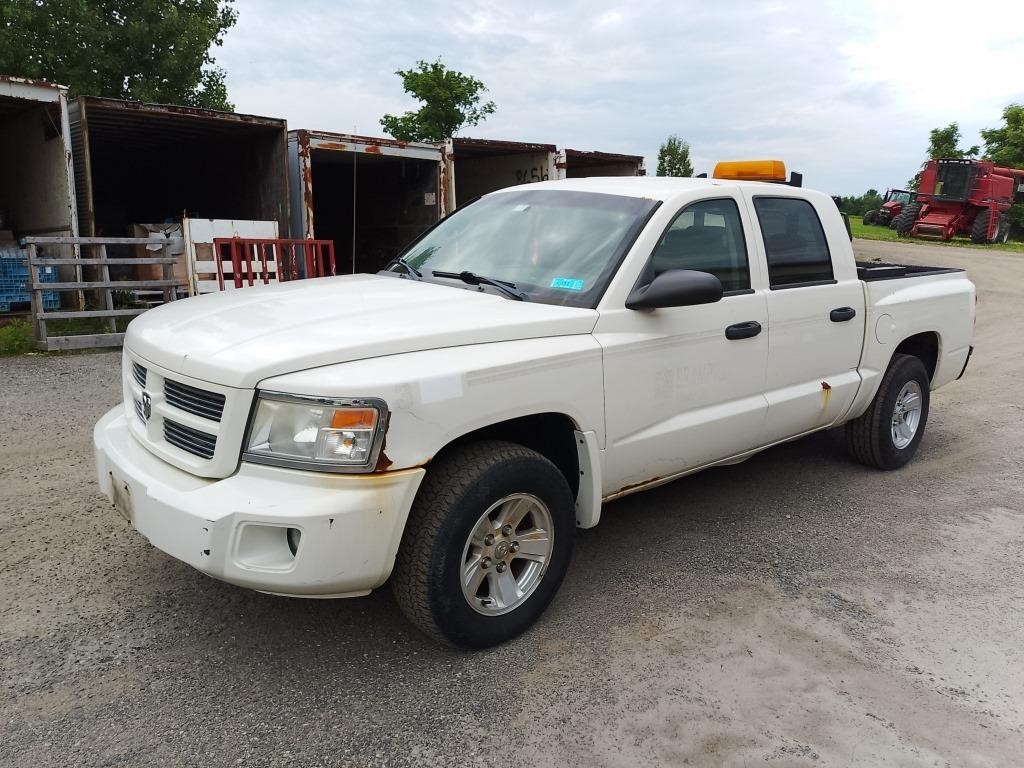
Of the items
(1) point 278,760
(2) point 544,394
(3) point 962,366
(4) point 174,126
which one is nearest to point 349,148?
(4) point 174,126

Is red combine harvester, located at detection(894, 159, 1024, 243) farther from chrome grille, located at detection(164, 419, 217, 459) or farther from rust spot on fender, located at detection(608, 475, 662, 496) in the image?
chrome grille, located at detection(164, 419, 217, 459)

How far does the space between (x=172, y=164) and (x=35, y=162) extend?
503cm

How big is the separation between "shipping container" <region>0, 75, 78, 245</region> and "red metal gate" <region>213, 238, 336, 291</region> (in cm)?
221

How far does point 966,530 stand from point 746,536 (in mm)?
1266

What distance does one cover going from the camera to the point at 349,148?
12.0 metres

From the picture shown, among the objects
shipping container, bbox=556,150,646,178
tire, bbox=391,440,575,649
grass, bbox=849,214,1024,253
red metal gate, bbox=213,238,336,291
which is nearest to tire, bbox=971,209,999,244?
grass, bbox=849,214,1024,253

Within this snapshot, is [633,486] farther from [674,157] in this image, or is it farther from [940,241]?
[674,157]

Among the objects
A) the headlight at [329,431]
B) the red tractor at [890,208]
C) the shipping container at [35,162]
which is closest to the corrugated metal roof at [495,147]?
the shipping container at [35,162]

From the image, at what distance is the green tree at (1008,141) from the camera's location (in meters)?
41.0

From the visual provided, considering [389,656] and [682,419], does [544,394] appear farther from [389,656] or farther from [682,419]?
[389,656]

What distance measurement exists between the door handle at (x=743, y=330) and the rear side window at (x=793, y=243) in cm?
32

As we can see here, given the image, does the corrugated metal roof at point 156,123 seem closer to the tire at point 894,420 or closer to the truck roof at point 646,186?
the truck roof at point 646,186

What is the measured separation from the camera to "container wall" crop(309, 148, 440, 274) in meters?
14.1

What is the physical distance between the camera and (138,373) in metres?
3.27
